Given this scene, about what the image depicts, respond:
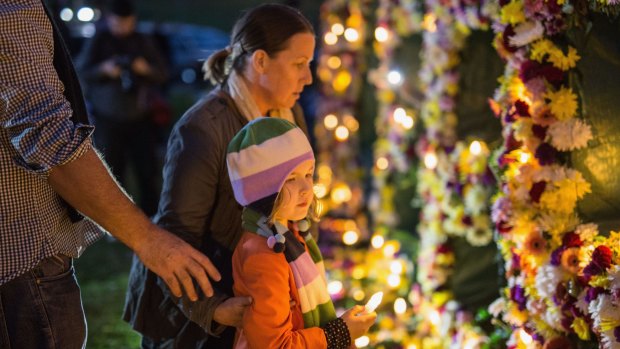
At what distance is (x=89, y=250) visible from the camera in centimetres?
829

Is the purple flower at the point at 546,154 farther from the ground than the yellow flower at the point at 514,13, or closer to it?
closer to it

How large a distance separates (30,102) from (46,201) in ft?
1.15

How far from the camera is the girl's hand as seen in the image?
2.84 meters

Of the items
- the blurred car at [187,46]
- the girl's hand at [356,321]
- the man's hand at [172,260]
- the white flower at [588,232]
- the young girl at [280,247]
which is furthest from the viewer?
the blurred car at [187,46]

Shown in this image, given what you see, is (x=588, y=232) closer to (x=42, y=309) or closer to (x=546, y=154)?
(x=546, y=154)

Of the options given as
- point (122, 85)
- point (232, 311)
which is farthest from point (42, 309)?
point (122, 85)

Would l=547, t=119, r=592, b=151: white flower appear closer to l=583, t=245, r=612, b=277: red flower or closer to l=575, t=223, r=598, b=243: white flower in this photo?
l=575, t=223, r=598, b=243: white flower

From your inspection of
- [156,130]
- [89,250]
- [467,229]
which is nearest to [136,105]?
[156,130]

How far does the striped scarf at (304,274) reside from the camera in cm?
280

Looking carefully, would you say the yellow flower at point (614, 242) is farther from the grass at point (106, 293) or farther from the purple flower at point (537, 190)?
the grass at point (106, 293)

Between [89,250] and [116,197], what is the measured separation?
19.8ft

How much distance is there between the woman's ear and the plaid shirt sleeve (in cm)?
104

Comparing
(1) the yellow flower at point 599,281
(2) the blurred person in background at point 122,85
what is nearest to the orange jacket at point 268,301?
(1) the yellow flower at point 599,281

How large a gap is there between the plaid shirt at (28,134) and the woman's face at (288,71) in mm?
1003
